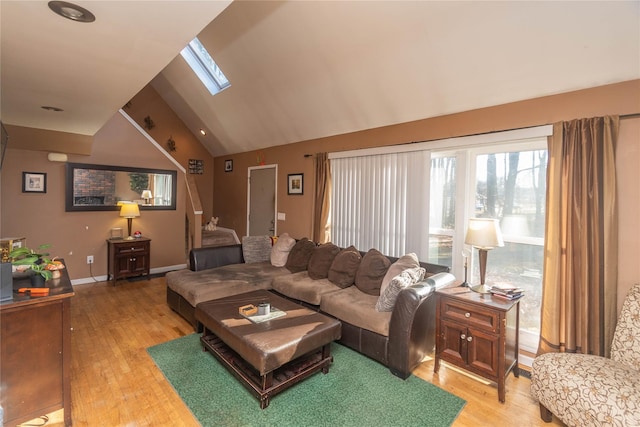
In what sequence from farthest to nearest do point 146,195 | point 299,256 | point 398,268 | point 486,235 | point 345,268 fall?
point 146,195 → point 299,256 → point 345,268 → point 398,268 → point 486,235

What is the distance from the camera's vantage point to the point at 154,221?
5.36m

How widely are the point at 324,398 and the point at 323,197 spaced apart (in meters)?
2.78

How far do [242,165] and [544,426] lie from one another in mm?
5949

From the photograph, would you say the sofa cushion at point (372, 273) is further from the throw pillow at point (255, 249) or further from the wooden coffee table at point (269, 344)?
the throw pillow at point (255, 249)

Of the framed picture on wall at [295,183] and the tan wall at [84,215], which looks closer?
the tan wall at [84,215]

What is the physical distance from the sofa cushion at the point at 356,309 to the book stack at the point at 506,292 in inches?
33.9

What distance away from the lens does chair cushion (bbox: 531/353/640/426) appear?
1554 mm

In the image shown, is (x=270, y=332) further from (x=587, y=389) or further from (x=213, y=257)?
(x=213, y=257)

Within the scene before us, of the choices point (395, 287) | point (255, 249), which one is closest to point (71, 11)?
point (395, 287)

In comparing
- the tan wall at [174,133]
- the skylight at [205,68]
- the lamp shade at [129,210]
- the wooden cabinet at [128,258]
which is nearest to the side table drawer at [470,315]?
the skylight at [205,68]

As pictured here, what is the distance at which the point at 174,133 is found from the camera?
22.8ft

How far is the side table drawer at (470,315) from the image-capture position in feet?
7.23

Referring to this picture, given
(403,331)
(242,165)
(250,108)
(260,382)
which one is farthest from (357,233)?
(242,165)

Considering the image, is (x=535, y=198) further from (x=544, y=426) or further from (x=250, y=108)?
(x=250, y=108)
